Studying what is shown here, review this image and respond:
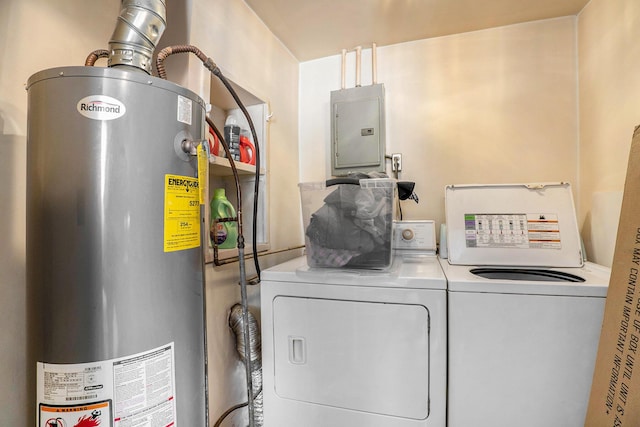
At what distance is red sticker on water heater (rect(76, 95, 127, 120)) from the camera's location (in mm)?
680

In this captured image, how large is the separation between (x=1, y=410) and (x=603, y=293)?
198 centimetres

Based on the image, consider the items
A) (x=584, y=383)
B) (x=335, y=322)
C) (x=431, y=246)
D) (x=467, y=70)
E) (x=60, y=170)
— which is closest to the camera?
(x=60, y=170)

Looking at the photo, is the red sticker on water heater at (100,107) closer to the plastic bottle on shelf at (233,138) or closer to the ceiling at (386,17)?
the plastic bottle on shelf at (233,138)

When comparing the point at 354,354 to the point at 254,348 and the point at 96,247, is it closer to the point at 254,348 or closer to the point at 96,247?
the point at 254,348

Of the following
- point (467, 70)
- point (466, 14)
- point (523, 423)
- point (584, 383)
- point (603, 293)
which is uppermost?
point (466, 14)

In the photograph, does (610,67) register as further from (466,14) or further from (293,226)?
(293,226)

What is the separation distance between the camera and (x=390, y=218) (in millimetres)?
1263

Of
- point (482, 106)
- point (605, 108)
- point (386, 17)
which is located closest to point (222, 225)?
point (386, 17)

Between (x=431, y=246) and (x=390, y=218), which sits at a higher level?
(x=390, y=218)

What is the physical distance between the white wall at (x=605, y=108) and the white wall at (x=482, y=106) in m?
0.12

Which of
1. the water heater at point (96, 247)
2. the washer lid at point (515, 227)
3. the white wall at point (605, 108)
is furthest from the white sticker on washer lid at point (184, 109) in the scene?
the white wall at point (605, 108)

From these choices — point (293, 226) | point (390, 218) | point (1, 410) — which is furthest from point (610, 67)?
point (1, 410)

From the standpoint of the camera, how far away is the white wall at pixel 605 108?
1318mm

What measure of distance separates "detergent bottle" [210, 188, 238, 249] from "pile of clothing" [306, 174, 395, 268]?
418mm
